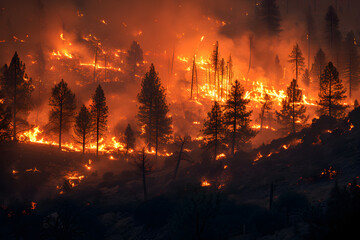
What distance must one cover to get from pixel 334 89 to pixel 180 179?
30876 mm

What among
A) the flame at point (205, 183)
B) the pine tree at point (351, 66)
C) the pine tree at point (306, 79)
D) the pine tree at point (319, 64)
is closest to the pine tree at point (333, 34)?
the pine tree at point (306, 79)

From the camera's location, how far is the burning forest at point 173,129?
74.6 feet

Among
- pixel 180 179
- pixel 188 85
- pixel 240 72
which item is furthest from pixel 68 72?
pixel 180 179

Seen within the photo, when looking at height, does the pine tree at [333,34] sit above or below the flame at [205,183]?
above

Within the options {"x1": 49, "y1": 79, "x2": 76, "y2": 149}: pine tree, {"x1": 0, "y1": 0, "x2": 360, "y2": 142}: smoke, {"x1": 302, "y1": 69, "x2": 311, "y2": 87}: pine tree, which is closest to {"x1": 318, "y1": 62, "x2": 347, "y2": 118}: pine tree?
{"x1": 0, "y1": 0, "x2": 360, "y2": 142}: smoke

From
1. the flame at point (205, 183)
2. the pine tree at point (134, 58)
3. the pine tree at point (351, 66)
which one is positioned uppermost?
the pine tree at point (134, 58)

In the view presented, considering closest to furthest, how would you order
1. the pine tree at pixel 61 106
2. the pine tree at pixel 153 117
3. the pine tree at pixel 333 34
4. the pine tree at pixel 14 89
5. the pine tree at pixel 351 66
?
the pine tree at pixel 14 89
the pine tree at pixel 61 106
the pine tree at pixel 153 117
the pine tree at pixel 351 66
the pine tree at pixel 333 34

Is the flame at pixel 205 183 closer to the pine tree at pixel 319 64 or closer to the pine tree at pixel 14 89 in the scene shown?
the pine tree at pixel 14 89

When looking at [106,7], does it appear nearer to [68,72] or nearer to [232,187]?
[68,72]

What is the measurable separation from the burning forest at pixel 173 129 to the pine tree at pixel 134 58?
490 millimetres

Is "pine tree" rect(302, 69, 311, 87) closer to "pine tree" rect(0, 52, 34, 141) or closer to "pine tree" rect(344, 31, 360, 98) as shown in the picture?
"pine tree" rect(344, 31, 360, 98)

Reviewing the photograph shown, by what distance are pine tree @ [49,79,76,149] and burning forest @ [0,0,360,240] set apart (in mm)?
258

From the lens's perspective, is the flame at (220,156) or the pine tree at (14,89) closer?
the flame at (220,156)

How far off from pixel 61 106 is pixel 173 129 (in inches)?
1134
